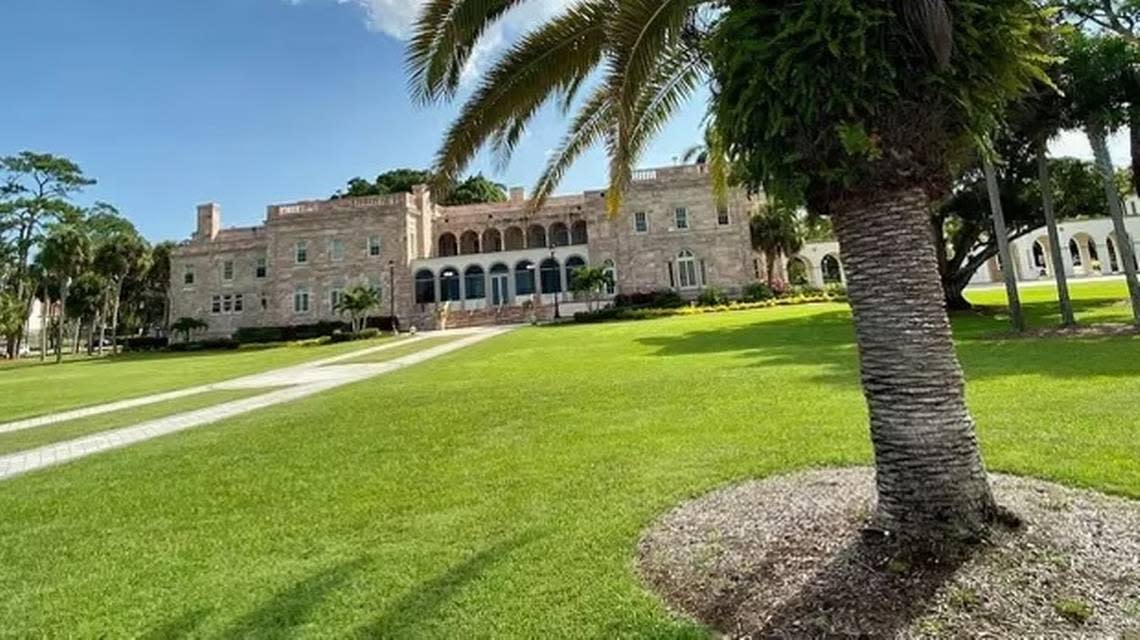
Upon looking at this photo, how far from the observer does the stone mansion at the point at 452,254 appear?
42312 mm

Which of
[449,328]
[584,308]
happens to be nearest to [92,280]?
[449,328]

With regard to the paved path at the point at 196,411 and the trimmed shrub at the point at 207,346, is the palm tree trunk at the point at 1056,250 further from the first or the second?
the trimmed shrub at the point at 207,346

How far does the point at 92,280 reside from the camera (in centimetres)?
4988

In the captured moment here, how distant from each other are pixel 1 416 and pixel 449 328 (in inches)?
1157

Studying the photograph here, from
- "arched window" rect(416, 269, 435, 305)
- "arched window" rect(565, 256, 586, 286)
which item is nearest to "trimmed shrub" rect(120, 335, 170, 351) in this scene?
"arched window" rect(416, 269, 435, 305)

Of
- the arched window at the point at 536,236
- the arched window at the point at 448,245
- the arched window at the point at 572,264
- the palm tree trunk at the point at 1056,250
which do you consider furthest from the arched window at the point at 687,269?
the palm tree trunk at the point at 1056,250

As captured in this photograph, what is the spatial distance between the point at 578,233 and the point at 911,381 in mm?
47448

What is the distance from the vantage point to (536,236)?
51.8 meters

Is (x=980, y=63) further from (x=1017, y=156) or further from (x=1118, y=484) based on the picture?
(x=1017, y=156)

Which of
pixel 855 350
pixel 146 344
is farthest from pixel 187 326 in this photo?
pixel 855 350

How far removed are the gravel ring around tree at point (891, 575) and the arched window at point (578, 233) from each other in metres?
46.0

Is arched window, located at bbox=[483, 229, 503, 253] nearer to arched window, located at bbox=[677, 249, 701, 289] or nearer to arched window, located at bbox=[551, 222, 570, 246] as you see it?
arched window, located at bbox=[551, 222, 570, 246]

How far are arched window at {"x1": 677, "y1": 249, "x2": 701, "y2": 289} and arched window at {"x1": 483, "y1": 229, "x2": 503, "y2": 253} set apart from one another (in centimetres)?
1559

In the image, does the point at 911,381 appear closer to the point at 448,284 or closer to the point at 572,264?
the point at 572,264
